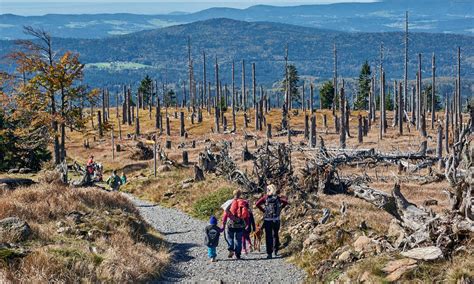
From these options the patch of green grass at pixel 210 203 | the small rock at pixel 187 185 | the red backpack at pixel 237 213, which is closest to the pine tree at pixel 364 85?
the small rock at pixel 187 185

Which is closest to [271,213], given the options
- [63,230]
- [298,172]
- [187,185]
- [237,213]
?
[237,213]

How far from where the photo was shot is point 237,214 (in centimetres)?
1683

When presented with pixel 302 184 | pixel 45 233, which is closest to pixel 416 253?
pixel 45 233

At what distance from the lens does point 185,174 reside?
1324 inches

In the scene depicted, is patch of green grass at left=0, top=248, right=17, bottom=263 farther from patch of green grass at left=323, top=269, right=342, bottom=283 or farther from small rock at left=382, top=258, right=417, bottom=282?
small rock at left=382, top=258, right=417, bottom=282

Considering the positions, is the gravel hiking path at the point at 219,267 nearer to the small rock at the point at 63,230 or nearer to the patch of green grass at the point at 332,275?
the patch of green grass at the point at 332,275

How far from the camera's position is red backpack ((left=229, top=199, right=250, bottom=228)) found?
16.8 m

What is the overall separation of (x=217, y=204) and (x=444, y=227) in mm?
13061

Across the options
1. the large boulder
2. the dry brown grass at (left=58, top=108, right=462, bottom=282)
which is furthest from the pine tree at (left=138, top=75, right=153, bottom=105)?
the large boulder

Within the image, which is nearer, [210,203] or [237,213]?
[237,213]

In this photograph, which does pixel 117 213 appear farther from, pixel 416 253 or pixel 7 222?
pixel 416 253

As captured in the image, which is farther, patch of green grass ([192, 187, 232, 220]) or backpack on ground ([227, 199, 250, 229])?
patch of green grass ([192, 187, 232, 220])

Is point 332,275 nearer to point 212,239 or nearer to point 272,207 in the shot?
point 272,207

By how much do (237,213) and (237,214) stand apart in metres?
0.03
